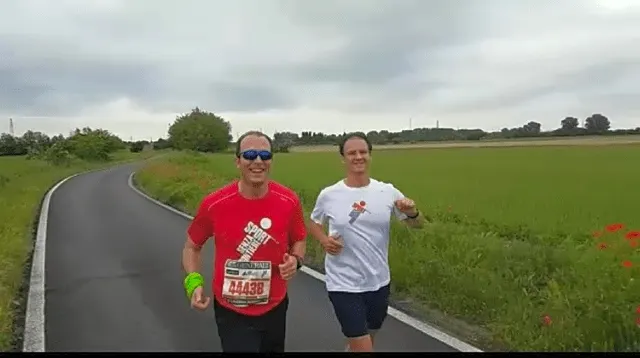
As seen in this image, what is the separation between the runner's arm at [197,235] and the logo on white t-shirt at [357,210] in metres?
1.02

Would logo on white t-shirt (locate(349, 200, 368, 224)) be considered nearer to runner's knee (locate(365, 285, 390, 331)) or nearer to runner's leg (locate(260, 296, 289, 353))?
runner's knee (locate(365, 285, 390, 331))

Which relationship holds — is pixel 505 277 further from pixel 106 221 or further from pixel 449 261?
pixel 106 221

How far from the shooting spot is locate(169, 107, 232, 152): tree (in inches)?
4806

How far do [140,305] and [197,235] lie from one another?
13.0 ft

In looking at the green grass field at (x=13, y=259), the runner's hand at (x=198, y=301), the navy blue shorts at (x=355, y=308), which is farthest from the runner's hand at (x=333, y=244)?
the green grass field at (x=13, y=259)

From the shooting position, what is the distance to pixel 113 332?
19.5 ft

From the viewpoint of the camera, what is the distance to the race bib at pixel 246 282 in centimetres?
326

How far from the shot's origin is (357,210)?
4.05 m

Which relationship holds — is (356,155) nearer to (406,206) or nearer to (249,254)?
Result: (406,206)

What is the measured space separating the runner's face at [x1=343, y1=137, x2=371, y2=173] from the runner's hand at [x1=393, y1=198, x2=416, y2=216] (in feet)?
1.05

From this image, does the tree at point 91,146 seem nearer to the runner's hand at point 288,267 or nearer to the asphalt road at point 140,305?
the asphalt road at point 140,305

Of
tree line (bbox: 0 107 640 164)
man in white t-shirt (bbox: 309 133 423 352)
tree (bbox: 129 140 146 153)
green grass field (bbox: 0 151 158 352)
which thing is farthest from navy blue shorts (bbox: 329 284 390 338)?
tree (bbox: 129 140 146 153)

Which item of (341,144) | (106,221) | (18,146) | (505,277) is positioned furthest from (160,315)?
(18,146)

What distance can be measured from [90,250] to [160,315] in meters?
5.02
